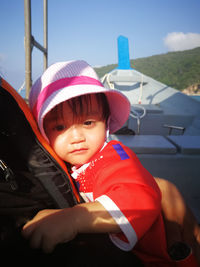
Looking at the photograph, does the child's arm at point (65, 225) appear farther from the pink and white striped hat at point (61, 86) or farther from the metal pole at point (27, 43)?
the metal pole at point (27, 43)

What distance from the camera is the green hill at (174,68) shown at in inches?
495

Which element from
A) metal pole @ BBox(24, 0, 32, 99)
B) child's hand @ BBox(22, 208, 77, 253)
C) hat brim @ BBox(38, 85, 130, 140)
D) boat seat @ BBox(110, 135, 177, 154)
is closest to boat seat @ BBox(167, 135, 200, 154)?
boat seat @ BBox(110, 135, 177, 154)

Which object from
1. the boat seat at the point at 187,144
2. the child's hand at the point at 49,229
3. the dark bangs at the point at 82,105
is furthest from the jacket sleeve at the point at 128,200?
the boat seat at the point at 187,144

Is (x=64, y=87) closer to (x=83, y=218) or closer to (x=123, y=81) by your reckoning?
(x=83, y=218)

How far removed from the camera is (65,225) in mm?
473

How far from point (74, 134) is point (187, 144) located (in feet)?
3.41

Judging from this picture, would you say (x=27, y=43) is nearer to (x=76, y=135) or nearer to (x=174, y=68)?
(x=76, y=135)

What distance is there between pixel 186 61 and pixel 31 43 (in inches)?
546

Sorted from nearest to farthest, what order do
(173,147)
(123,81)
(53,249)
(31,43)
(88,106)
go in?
(53,249)
(88,106)
(173,147)
(31,43)
(123,81)

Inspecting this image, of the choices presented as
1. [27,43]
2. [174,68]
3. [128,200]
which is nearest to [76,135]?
[128,200]

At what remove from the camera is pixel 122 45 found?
16.4 feet

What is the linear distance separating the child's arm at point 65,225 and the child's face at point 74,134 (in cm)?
28

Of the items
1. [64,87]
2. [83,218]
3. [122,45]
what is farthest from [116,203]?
[122,45]

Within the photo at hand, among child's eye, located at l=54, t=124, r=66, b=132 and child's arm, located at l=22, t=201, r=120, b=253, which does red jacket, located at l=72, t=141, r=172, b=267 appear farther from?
child's eye, located at l=54, t=124, r=66, b=132
